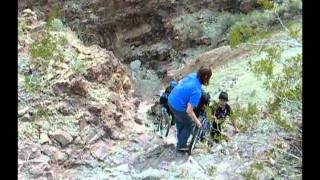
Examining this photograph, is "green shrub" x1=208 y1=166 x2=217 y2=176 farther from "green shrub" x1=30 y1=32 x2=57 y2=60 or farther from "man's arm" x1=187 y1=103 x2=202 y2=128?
"green shrub" x1=30 y1=32 x2=57 y2=60

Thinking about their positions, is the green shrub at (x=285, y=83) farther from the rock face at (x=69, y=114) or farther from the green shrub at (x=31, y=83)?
the green shrub at (x=31, y=83)

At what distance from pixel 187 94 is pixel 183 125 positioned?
517mm

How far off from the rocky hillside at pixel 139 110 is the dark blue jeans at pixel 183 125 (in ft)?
0.69

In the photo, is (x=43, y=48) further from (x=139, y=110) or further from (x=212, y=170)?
(x=212, y=170)

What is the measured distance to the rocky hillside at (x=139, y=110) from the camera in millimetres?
5766

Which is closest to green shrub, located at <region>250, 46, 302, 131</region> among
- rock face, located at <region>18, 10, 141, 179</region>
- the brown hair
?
the brown hair

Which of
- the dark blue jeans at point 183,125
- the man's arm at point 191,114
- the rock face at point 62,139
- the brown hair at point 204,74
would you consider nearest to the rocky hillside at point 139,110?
the rock face at point 62,139

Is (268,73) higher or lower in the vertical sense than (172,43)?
lower

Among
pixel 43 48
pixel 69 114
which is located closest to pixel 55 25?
pixel 43 48

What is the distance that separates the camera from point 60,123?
7.25 meters

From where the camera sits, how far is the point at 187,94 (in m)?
6.43
